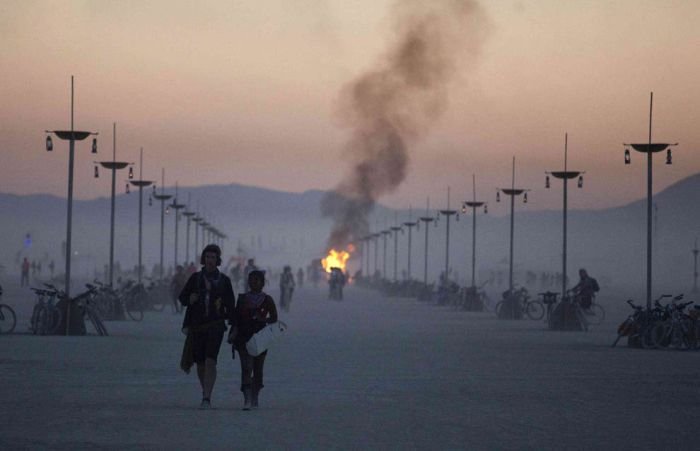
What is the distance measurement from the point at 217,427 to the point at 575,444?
3.62 meters

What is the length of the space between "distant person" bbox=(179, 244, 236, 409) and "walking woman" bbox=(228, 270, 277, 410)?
0.26m

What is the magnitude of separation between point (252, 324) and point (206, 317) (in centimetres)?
61

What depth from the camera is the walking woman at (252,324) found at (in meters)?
18.3

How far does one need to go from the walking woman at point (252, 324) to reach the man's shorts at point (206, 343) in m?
0.19

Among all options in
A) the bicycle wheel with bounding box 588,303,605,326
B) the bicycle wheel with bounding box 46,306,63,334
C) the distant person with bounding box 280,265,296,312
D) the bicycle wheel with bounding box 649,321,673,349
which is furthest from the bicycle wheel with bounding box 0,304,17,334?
the distant person with bounding box 280,265,296,312

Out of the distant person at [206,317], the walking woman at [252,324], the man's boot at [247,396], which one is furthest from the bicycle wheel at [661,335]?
the distant person at [206,317]

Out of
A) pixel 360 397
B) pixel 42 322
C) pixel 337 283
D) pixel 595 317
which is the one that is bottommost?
pixel 360 397

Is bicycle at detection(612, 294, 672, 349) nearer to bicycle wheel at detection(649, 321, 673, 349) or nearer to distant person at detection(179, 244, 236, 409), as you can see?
bicycle wheel at detection(649, 321, 673, 349)

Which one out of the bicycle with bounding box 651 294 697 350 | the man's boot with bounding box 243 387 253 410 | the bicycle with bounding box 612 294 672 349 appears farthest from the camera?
the bicycle with bounding box 612 294 672 349

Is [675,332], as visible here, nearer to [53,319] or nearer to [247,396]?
[53,319]

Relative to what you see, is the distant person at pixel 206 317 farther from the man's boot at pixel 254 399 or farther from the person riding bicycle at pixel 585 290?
the person riding bicycle at pixel 585 290

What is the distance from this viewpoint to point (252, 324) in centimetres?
1853

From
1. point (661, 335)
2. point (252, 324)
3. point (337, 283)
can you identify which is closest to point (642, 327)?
point (661, 335)

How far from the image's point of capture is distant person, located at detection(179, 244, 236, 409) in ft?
59.5
